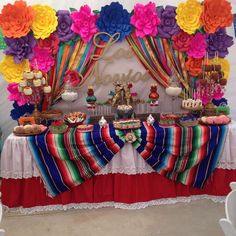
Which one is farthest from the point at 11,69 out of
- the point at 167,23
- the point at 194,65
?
the point at 194,65

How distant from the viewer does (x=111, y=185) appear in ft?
9.09

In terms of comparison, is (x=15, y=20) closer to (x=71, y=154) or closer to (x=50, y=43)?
(x=50, y=43)

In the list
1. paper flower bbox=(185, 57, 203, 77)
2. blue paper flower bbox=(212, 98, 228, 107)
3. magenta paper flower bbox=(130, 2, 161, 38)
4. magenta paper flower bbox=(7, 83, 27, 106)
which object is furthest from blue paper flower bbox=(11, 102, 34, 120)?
blue paper flower bbox=(212, 98, 228, 107)

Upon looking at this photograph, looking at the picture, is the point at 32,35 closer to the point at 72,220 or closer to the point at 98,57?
the point at 98,57

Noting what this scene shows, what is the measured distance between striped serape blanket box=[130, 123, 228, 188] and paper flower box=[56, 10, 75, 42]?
1085 millimetres

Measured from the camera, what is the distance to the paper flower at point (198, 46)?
3010 mm

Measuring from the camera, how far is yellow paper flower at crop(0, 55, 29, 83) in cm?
288

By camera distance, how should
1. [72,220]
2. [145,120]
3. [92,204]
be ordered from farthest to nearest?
[145,120]
[92,204]
[72,220]

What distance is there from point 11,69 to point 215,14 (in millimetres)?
1961

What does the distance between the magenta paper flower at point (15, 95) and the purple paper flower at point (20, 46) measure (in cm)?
23

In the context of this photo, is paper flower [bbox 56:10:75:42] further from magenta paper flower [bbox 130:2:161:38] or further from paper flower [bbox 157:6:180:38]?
paper flower [bbox 157:6:180:38]

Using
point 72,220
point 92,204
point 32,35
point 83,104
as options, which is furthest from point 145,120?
point 32,35

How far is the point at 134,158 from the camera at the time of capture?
271 centimetres

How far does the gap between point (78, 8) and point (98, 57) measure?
1.68 feet
